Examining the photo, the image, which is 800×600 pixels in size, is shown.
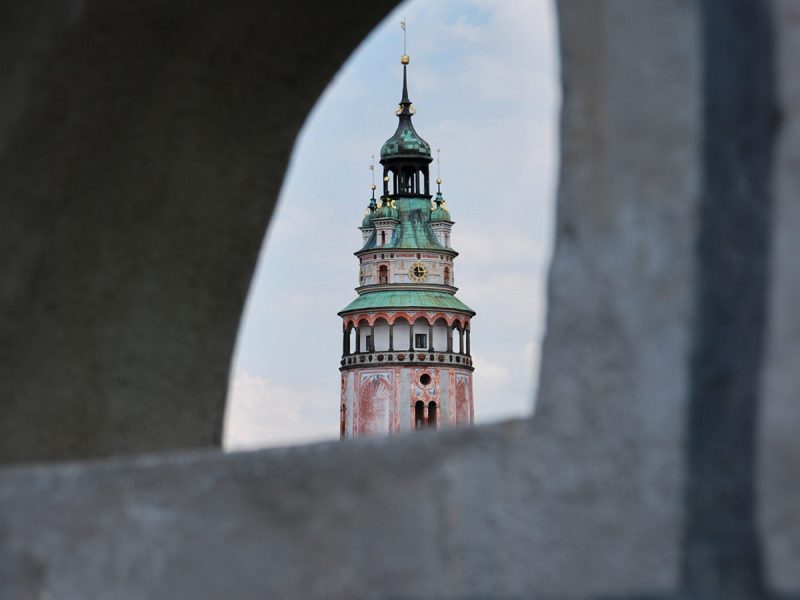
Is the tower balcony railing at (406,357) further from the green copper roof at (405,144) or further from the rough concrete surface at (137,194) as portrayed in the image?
the rough concrete surface at (137,194)

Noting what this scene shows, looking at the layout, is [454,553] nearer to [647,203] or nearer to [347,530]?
[347,530]

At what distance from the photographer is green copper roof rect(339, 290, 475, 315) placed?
62.2 m

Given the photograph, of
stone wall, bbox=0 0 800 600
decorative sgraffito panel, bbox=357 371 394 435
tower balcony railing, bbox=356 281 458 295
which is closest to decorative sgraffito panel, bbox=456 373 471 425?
decorative sgraffito panel, bbox=357 371 394 435

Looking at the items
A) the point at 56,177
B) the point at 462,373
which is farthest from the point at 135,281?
the point at 462,373

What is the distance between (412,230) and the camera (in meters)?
64.7

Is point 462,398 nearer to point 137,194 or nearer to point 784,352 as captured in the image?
point 137,194

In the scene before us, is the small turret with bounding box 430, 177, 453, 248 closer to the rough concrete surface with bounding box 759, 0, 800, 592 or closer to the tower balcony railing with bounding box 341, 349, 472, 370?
the tower balcony railing with bounding box 341, 349, 472, 370

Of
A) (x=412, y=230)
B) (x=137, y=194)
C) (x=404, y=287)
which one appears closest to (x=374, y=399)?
(x=404, y=287)

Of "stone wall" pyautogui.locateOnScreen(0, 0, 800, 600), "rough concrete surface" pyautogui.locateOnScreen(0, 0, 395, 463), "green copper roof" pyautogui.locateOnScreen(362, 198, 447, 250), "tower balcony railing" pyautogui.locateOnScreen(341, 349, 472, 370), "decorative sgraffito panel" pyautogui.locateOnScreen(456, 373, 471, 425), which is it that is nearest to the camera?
"stone wall" pyautogui.locateOnScreen(0, 0, 800, 600)

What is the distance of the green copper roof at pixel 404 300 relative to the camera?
62219 millimetres

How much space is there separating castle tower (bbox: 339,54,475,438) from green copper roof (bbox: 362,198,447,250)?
0.14ft

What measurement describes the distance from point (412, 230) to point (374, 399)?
788cm

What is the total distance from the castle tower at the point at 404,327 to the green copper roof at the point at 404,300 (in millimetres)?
43

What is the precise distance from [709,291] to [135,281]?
1.53 meters
